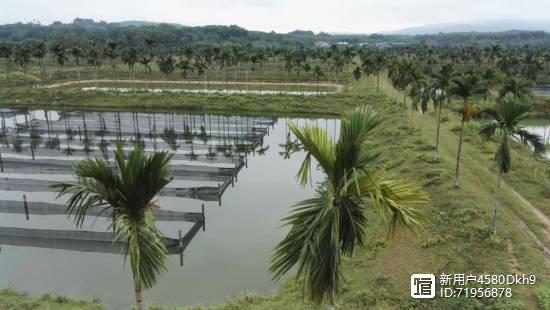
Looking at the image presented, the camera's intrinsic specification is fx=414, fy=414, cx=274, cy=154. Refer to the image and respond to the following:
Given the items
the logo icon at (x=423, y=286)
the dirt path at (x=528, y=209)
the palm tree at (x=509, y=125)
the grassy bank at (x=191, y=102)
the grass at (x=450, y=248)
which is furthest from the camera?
the grassy bank at (x=191, y=102)

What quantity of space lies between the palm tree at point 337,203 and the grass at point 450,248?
65.8 inches

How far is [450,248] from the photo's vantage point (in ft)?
47.7

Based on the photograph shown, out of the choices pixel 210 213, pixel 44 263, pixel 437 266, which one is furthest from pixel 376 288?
→ pixel 44 263

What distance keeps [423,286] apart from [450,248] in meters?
3.44

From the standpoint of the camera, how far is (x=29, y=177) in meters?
26.7

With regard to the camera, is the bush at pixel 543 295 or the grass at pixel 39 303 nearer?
the bush at pixel 543 295

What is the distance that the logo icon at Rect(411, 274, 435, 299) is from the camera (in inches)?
430

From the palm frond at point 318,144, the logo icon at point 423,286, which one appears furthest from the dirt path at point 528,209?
the palm frond at point 318,144

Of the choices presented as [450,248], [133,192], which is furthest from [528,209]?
[133,192]

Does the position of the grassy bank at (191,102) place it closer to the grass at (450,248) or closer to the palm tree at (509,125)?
the grass at (450,248)

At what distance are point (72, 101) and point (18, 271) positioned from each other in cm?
4384

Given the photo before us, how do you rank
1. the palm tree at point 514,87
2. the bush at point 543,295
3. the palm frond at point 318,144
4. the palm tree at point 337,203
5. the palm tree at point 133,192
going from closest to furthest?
the palm tree at point 337,203 < the palm frond at point 318,144 < the palm tree at point 133,192 < the bush at point 543,295 < the palm tree at point 514,87

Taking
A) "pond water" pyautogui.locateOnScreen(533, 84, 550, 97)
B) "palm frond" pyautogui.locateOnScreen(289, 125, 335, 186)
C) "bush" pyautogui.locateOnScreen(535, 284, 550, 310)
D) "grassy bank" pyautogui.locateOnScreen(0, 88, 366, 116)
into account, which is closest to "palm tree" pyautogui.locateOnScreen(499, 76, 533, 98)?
"bush" pyautogui.locateOnScreen(535, 284, 550, 310)

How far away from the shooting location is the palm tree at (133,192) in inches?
243
